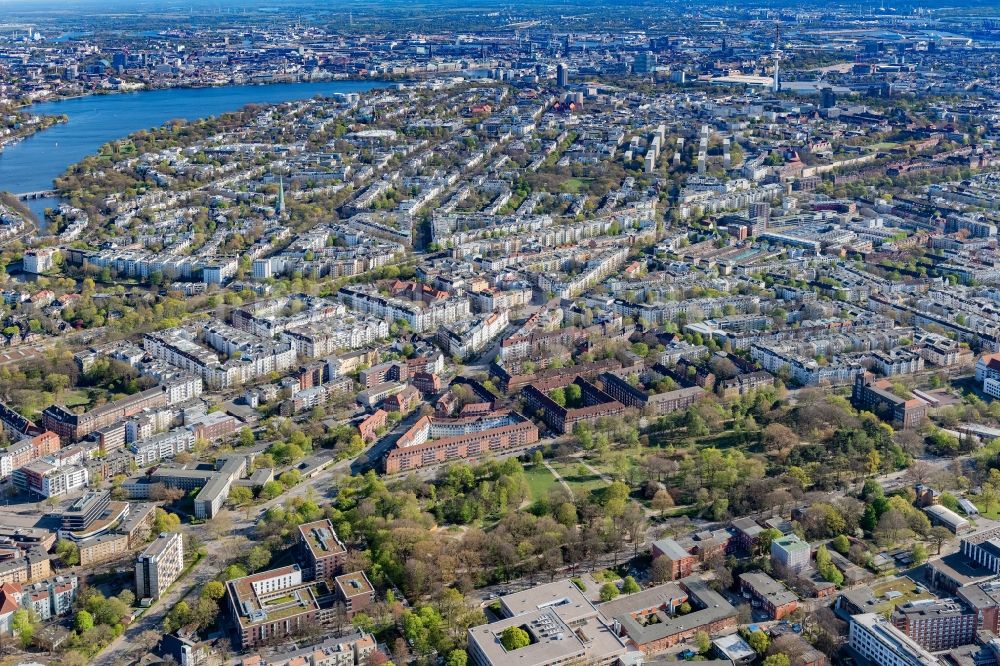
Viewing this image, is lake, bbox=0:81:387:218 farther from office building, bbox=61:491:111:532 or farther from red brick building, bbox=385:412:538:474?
office building, bbox=61:491:111:532

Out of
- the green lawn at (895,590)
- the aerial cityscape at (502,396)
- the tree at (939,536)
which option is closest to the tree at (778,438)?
the aerial cityscape at (502,396)

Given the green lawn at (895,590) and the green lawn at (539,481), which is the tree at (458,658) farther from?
the green lawn at (895,590)

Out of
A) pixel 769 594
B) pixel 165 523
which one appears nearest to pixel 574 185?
pixel 165 523

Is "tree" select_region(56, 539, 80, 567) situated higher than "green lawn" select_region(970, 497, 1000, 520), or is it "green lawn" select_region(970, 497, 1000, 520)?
"tree" select_region(56, 539, 80, 567)

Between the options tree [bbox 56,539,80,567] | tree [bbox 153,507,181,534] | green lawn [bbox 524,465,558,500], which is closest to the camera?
tree [bbox 56,539,80,567]

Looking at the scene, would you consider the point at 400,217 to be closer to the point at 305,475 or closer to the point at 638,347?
the point at 638,347

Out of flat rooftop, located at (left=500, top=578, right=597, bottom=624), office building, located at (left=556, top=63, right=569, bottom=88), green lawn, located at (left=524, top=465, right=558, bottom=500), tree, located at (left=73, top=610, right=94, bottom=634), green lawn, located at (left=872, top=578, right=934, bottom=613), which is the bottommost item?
green lawn, located at (left=524, top=465, right=558, bottom=500)

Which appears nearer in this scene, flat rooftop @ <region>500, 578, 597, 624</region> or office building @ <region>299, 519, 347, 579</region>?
flat rooftop @ <region>500, 578, 597, 624</region>

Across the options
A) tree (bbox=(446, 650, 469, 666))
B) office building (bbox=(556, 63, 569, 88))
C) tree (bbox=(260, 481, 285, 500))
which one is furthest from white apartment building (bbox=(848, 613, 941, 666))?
office building (bbox=(556, 63, 569, 88))
